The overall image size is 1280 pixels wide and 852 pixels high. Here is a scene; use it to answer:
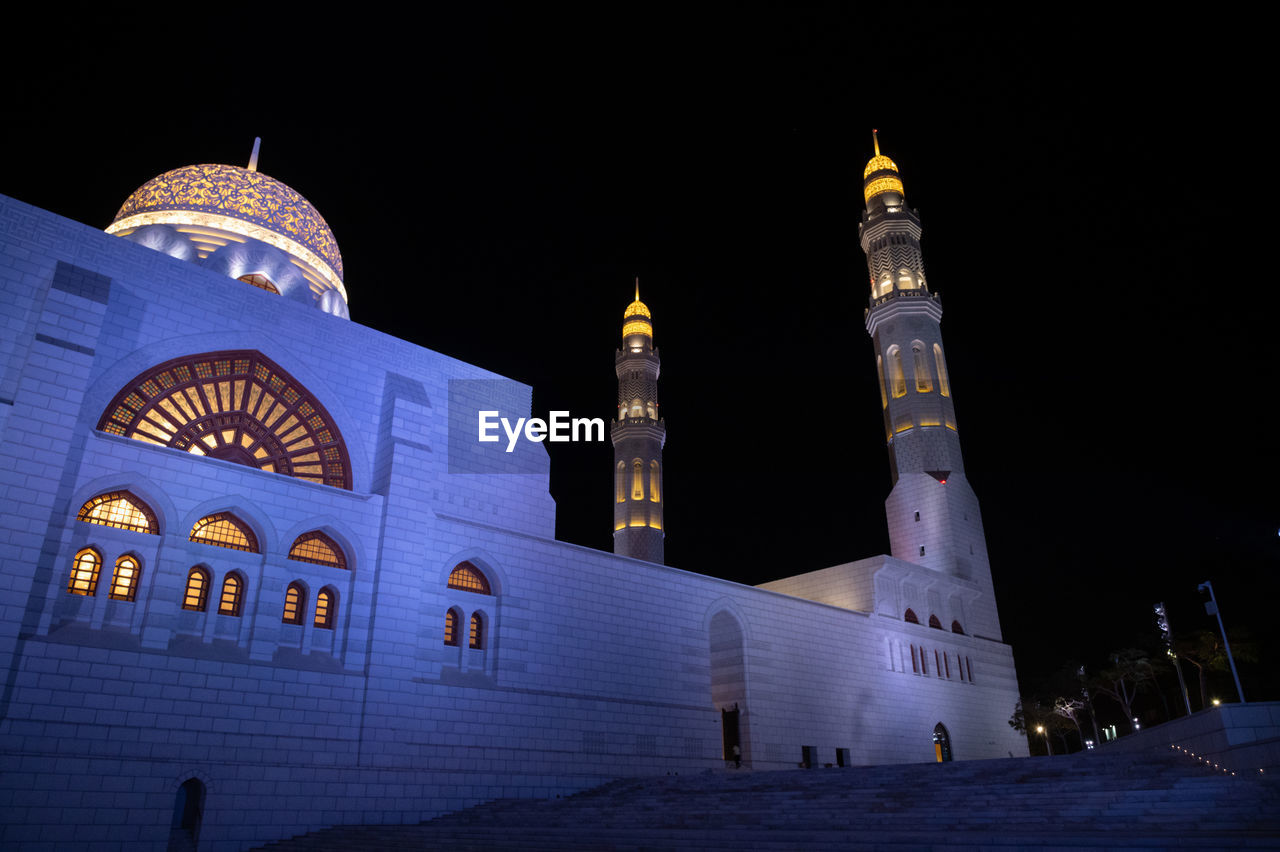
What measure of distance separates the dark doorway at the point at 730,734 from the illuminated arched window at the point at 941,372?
18.7 metres

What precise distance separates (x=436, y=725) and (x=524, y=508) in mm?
5838

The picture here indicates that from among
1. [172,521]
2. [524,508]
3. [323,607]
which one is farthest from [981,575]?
[172,521]

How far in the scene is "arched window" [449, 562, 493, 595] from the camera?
18611 millimetres

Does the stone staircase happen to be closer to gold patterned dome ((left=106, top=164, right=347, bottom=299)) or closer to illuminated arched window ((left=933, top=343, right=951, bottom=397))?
gold patterned dome ((left=106, top=164, right=347, bottom=299))

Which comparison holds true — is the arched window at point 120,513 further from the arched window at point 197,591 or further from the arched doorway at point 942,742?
the arched doorway at point 942,742

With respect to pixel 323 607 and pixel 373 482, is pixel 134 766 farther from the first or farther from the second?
pixel 373 482

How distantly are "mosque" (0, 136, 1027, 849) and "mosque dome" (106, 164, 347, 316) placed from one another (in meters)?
0.07

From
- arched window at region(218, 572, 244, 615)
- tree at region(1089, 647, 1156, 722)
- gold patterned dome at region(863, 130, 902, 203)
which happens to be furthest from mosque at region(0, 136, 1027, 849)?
gold patterned dome at region(863, 130, 902, 203)

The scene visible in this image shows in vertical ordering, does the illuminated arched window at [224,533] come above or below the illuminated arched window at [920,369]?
below

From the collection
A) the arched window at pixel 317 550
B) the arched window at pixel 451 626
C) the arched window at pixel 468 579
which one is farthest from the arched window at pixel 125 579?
the arched window at pixel 468 579

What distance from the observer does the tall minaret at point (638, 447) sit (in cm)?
3984

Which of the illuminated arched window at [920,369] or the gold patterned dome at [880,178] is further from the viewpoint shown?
the gold patterned dome at [880,178]

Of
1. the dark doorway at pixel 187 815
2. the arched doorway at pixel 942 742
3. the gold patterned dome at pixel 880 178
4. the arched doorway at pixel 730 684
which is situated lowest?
the dark doorway at pixel 187 815

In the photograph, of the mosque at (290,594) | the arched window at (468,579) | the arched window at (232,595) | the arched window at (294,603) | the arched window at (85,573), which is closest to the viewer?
the mosque at (290,594)
